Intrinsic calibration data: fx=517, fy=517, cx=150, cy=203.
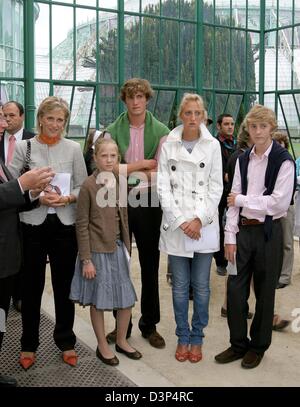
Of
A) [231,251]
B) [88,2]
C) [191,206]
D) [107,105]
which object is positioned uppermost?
[88,2]

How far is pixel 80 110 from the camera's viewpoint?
10094 mm

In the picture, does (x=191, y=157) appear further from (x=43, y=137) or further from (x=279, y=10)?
(x=279, y=10)

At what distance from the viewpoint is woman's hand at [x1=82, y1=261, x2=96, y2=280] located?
12.1ft

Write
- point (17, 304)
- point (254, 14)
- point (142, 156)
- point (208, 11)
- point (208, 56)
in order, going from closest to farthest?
point (142, 156)
point (17, 304)
point (208, 11)
point (208, 56)
point (254, 14)

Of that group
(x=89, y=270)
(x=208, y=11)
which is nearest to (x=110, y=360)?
(x=89, y=270)

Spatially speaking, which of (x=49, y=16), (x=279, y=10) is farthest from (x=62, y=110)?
(x=279, y=10)

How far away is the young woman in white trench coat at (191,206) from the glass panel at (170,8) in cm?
756

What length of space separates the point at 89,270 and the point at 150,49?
7919 millimetres

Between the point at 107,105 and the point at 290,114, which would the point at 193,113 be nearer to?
the point at 107,105

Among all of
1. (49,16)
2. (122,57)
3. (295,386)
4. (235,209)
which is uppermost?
(49,16)

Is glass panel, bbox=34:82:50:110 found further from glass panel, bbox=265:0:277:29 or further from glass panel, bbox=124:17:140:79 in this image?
glass panel, bbox=265:0:277:29

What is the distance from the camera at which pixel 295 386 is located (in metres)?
3.55

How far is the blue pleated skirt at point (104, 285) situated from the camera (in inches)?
148
